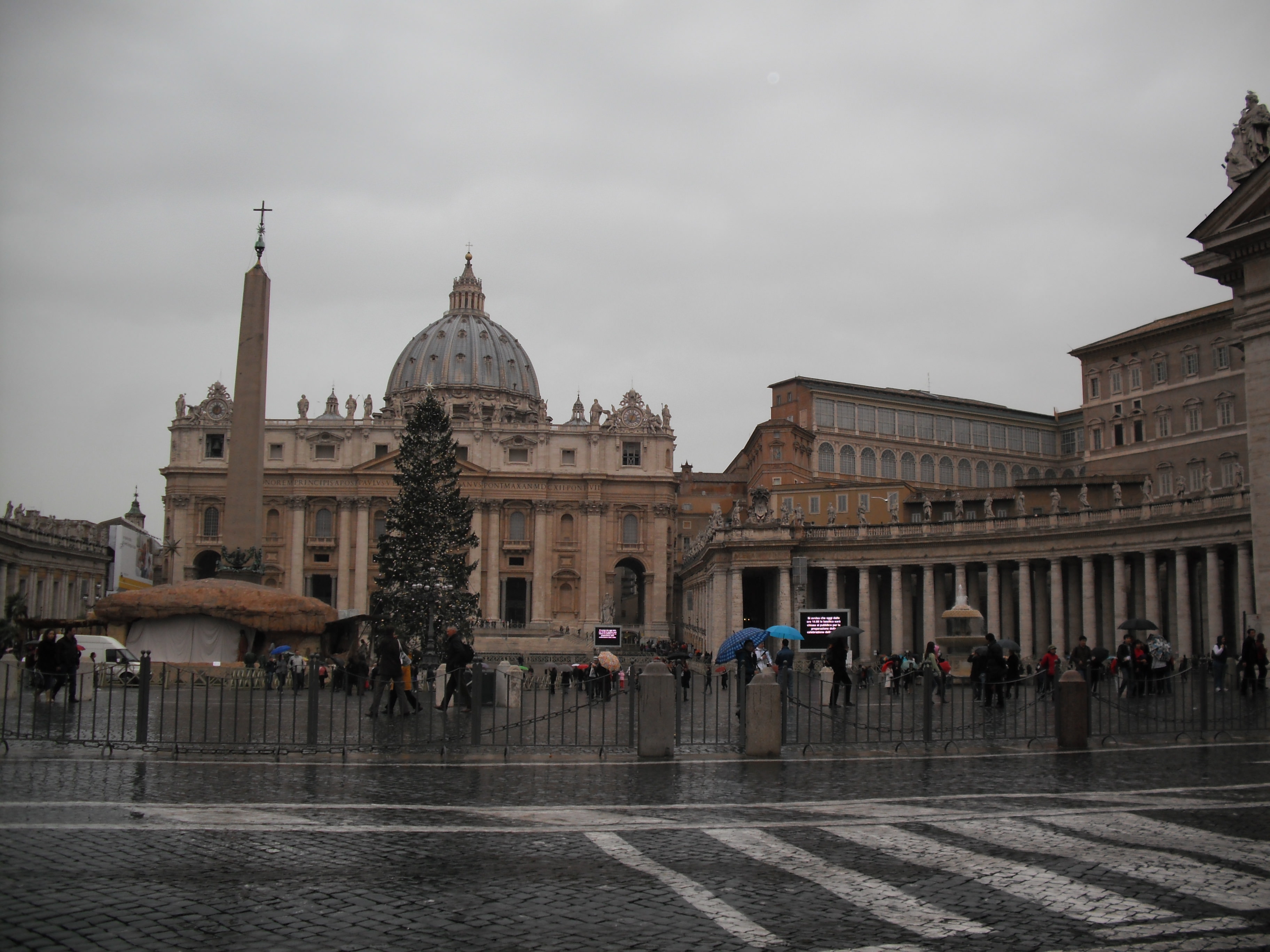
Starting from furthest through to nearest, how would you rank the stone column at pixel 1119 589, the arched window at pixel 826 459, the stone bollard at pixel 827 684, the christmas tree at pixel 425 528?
the arched window at pixel 826 459, the christmas tree at pixel 425 528, the stone column at pixel 1119 589, the stone bollard at pixel 827 684

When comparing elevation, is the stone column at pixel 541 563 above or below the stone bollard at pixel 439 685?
above

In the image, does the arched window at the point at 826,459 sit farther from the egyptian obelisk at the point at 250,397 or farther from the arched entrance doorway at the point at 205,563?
the egyptian obelisk at the point at 250,397

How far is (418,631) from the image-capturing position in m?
45.6

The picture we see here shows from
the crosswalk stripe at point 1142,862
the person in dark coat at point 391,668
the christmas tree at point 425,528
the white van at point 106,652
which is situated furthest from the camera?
the christmas tree at point 425,528

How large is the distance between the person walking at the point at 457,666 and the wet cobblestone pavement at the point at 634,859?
18.9 ft

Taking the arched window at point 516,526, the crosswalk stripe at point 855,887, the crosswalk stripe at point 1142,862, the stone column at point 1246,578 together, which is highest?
the arched window at point 516,526

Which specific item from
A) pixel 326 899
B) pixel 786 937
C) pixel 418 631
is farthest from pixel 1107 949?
pixel 418 631

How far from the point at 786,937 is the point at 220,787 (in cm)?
726

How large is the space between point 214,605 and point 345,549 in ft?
190

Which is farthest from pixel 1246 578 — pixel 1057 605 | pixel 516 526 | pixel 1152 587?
pixel 516 526

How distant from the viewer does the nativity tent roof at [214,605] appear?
1372 inches

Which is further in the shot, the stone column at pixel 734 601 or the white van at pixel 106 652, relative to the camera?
the stone column at pixel 734 601

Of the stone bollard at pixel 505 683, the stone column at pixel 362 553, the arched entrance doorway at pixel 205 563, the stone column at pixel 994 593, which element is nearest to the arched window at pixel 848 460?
the stone column at pixel 994 593

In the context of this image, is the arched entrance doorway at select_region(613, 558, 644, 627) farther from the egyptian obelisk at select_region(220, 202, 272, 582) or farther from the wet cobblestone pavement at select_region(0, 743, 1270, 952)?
the wet cobblestone pavement at select_region(0, 743, 1270, 952)
